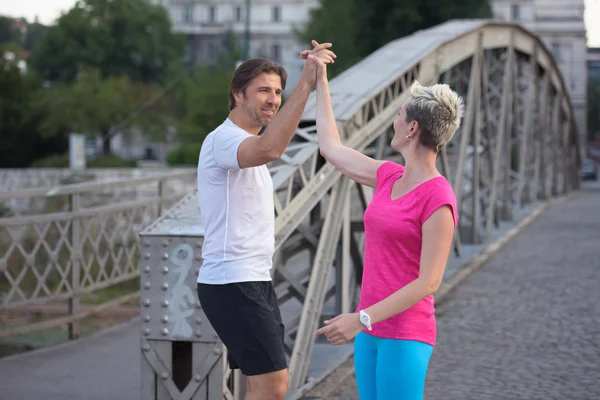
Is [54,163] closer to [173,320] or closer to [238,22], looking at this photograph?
[173,320]

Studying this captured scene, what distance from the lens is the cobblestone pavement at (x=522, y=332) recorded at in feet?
24.0

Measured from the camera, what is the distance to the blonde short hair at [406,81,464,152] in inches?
151

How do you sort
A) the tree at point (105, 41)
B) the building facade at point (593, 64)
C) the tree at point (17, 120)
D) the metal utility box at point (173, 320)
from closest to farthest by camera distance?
the metal utility box at point (173, 320), the tree at point (17, 120), the tree at point (105, 41), the building facade at point (593, 64)

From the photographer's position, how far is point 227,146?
4.16m

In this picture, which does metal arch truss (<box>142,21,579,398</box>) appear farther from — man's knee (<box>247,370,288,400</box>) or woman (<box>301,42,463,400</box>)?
woman (<box>301,42,463,400</box>)

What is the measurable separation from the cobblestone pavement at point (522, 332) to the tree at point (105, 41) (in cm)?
6866

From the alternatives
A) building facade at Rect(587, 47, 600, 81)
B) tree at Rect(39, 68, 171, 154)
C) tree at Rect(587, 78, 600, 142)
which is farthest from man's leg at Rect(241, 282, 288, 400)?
building facade at Rect(587, 47, 600, 81)

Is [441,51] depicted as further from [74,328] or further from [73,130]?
[73,130]

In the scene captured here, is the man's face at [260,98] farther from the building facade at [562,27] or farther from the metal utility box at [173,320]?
the building facade at [562,27]

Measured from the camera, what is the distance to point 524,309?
1075 centimetres

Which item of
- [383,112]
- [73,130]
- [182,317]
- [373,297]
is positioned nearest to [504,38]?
[383,112]

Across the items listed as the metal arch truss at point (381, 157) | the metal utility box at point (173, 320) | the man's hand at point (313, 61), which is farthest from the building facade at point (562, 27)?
the man's hand at point (313, 61)

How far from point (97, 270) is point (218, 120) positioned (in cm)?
3881

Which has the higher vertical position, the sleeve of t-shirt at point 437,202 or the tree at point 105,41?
the tree at point 105,41
